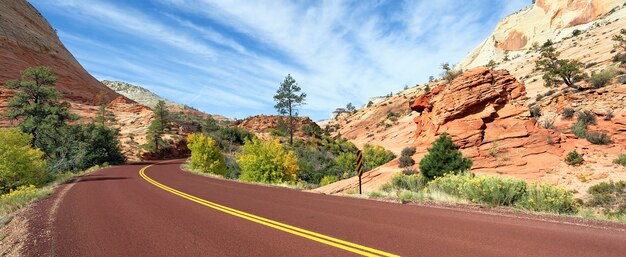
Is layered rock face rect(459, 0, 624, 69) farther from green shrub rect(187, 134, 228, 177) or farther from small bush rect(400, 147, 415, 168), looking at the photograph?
green shrub rect(187, 134, 228, 177)

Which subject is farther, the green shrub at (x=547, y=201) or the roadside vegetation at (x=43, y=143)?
the roadside vegetation at (x=43, y=143)

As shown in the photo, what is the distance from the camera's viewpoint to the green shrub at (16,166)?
17672 millimetres

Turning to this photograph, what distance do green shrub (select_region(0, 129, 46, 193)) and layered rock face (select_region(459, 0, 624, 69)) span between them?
86.7m

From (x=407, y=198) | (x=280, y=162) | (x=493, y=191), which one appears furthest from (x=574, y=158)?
(x=280, y=162)

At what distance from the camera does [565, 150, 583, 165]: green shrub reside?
17.3m

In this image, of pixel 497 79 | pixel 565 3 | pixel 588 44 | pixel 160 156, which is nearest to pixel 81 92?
pixel 160 156

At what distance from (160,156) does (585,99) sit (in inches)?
2289

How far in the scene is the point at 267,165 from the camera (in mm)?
23844

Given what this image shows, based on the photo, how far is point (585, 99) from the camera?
24.2 meters

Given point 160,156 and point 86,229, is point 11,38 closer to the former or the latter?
point 160,156

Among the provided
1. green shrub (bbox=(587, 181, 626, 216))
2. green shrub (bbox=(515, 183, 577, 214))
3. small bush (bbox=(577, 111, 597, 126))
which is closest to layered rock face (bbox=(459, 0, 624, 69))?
small bush (bbox=(577, 111, 597, 126))

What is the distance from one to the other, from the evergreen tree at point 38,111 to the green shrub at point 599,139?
4642 cm

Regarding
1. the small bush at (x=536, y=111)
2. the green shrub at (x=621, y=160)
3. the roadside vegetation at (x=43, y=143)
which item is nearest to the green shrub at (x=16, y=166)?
the roadside vegetation at (x=43, y=143)

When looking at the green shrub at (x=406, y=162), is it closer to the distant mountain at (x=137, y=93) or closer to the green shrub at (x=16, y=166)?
the green shrub at (x=16, y=166)
